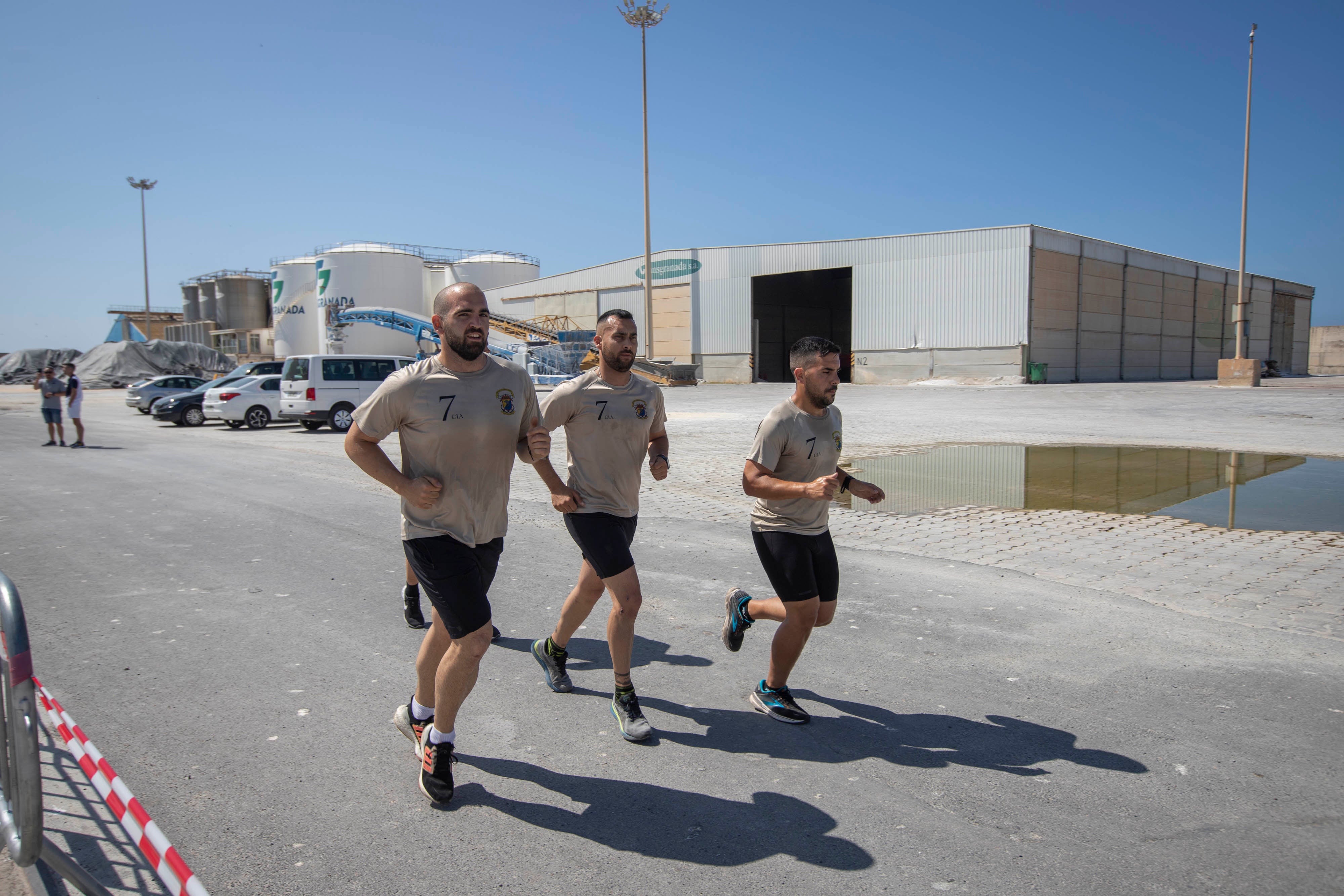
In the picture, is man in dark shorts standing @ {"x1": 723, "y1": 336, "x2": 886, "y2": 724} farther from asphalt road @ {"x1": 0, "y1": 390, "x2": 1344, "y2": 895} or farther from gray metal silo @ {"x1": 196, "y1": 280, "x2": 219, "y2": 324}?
gray metal silo @ {"x1": 196, "y1": 280, "x2": 219, "y2": 324}

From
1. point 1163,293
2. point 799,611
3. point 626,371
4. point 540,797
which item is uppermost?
point 1163,293

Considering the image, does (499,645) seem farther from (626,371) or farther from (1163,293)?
(1163,293)

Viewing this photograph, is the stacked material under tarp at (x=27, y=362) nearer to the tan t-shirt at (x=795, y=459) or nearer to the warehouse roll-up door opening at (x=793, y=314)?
the warehouse roll-up door opening at (x=793, y=314)

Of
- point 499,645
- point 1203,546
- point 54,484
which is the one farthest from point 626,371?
point 54,484

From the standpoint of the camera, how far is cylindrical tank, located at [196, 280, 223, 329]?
270 feet

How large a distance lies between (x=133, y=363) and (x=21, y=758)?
56.0 meters

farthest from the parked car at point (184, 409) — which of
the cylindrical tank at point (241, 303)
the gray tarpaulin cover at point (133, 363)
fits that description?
the cylindrical tank at point (241, 303)

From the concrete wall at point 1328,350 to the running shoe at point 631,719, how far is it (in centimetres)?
8320

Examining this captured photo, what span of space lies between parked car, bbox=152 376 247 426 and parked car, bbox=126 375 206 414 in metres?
3.38

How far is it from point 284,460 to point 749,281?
32.7 m

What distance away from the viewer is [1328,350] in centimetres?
6806

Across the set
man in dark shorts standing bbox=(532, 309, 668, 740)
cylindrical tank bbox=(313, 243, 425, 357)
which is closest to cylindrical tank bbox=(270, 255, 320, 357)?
cylindrical tank bbox=(313, 243, 425, 357)

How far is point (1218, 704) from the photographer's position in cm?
404

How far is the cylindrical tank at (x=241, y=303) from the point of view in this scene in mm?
79812
